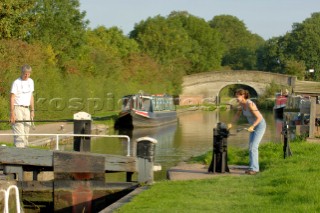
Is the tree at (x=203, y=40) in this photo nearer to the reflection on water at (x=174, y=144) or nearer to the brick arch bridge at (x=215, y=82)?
the brick arch bridge at (x=215, y=82)

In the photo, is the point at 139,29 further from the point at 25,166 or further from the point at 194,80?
the point at 25,166

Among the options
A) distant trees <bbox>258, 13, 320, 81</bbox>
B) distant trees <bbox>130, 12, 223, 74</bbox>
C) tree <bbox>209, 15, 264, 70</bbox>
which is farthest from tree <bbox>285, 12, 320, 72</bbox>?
tree <bbox>209, 15, 264, 70</bbox>

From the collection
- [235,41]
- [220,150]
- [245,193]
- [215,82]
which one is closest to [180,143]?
[220,150]

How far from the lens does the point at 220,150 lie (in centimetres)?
1193

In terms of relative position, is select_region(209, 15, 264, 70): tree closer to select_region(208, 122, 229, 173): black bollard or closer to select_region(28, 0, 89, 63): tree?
select_region(28, 0, 89, 63): tree

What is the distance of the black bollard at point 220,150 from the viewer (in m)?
11.9

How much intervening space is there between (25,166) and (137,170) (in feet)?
7.08

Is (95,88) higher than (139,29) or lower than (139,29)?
lower

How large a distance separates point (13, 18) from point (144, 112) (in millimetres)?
15311

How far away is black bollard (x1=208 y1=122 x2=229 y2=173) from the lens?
1194 cm

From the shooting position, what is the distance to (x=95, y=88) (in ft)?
143

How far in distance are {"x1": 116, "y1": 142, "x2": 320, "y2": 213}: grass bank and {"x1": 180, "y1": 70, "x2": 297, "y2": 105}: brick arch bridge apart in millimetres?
63941

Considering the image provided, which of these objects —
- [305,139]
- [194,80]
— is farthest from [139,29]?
[305,139]

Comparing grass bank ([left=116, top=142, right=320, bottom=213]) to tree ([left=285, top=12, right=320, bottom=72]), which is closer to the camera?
grass bank ([left=116, top=142, right=320, bottom=213])
